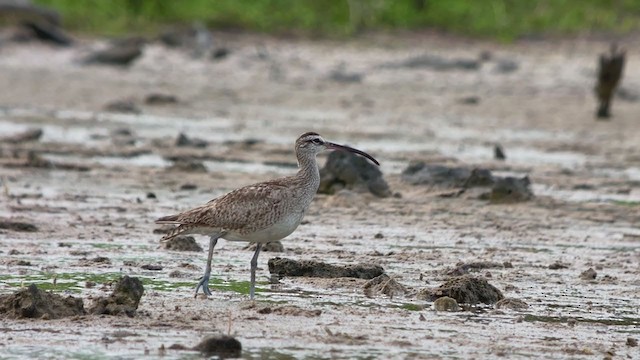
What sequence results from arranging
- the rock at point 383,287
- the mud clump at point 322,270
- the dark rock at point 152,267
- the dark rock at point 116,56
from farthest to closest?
the dark rock at point 116,56, the dark rock at point 152,267, the mud clump at point 322,270, the rock at point 383,287

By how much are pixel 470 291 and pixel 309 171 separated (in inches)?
54.8

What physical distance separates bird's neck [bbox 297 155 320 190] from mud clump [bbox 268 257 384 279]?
627 mm

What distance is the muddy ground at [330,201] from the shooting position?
8688 mm

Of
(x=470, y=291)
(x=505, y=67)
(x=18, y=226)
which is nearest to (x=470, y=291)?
(x=470, y=291)

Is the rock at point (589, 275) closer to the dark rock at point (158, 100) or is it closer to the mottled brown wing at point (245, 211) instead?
the mottled brown wing at point (245, 211)

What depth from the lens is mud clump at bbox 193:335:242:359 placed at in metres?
7.90

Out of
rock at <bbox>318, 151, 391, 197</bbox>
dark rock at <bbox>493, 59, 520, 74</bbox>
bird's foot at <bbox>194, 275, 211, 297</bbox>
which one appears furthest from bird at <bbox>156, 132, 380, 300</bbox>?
dark rock at <bbox>493, 59, 520, 74</bbox>

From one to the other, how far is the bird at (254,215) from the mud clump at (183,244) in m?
1.44

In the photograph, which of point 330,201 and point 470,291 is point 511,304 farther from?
point 330,201

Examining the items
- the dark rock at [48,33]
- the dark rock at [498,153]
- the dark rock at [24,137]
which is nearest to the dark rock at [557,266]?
the dark rock at [498,153]

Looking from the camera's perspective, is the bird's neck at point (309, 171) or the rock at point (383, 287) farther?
the bird's neck at point (309, 171)

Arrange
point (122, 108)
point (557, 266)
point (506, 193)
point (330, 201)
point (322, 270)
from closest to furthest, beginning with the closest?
point (322, 270)
point (557, 266)
point (330, 201)
point (506, 193)
point (122, 108)

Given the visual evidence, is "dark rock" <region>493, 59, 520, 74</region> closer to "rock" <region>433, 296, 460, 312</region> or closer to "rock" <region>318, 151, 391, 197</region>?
"rock" <region>318, 151, 391, 197</region>

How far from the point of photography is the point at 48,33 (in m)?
30.5
